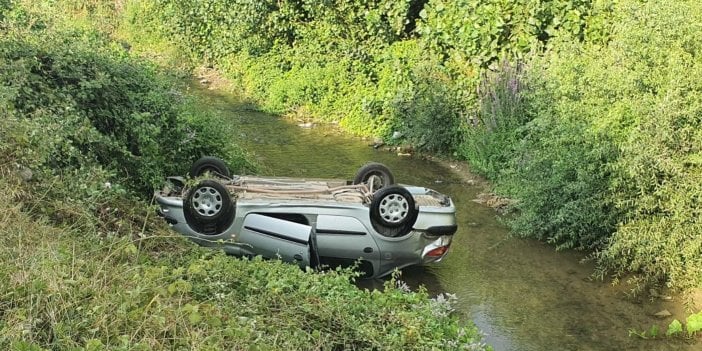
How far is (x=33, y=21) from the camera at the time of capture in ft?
34.3

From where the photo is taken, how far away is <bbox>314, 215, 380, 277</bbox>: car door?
8930 mm

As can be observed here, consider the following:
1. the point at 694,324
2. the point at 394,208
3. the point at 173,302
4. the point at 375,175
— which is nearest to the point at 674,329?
the point at 694,324

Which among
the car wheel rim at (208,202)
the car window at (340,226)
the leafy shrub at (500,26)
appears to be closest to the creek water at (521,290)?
the car window at (340,226)

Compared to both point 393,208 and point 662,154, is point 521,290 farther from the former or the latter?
point 662,154

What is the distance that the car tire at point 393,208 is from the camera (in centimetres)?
888

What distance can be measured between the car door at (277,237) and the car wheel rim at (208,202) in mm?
386

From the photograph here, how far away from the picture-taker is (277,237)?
8812 mm

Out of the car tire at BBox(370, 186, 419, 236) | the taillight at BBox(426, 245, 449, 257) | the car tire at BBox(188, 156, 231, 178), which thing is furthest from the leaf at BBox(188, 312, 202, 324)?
the car tire at BBox(188, 156, 231, 178)

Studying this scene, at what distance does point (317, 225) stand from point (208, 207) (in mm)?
1324

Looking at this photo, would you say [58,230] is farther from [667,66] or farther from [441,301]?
[667,66]

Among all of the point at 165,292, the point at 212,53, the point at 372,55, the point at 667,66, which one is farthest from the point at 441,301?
the point at 212,53

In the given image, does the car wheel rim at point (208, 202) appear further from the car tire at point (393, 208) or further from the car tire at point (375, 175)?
the car tire at point (375, 175)

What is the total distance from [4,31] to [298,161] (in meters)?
6.77

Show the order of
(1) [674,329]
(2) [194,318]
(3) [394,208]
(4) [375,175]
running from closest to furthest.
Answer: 1. (2) [194,318]
2. (1) [674,329]
3. (3) [394,208]
4. (4) [375,175]
